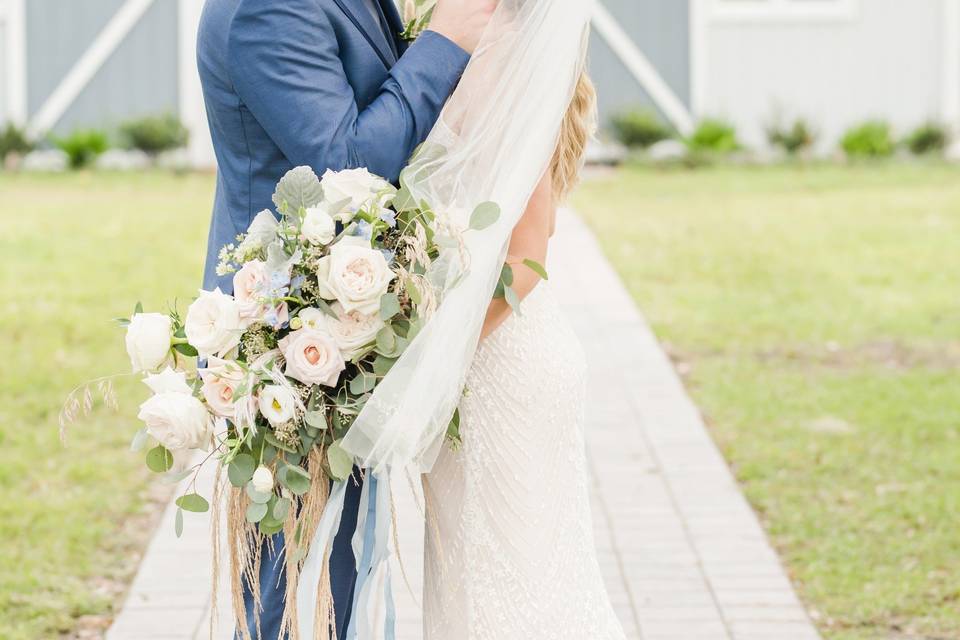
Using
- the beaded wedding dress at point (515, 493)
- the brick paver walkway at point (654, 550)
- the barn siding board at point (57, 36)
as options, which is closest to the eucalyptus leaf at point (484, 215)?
the beaded wedding dress at point (515, 493)

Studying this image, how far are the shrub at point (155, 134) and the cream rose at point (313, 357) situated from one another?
14072 millimetres

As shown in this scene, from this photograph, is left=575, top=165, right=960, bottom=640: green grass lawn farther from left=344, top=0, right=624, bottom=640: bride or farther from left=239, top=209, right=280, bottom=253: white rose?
left=239, top=209, right=280, bottom=253: white rose

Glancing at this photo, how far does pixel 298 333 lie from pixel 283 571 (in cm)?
55

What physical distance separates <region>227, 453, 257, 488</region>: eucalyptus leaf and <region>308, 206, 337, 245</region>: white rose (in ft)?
1.33

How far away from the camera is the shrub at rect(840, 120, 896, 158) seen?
16188mm

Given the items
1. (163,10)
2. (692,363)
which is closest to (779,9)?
(163,10)

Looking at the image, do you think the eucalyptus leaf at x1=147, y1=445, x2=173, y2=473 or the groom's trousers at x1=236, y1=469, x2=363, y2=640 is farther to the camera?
the groom's trousers at x1=236, y1=469, x2=363, y2=640

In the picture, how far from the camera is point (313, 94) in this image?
2416 mm

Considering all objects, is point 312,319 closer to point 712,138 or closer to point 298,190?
point 298,190

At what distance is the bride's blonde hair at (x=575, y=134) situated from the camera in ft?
8.87

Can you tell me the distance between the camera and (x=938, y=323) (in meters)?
8.67

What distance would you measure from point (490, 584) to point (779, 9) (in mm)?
15113

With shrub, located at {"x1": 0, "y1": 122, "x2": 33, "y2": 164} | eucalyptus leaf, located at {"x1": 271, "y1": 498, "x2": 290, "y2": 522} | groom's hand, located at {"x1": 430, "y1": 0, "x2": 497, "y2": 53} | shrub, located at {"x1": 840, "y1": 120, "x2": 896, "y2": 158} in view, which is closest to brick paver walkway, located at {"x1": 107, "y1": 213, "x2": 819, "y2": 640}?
eucalyptus leaf, located at {"x1": 271, "y1": 498, "x2": 290, "y2": 522}

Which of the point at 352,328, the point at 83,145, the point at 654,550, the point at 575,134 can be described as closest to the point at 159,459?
the point at 352,328
